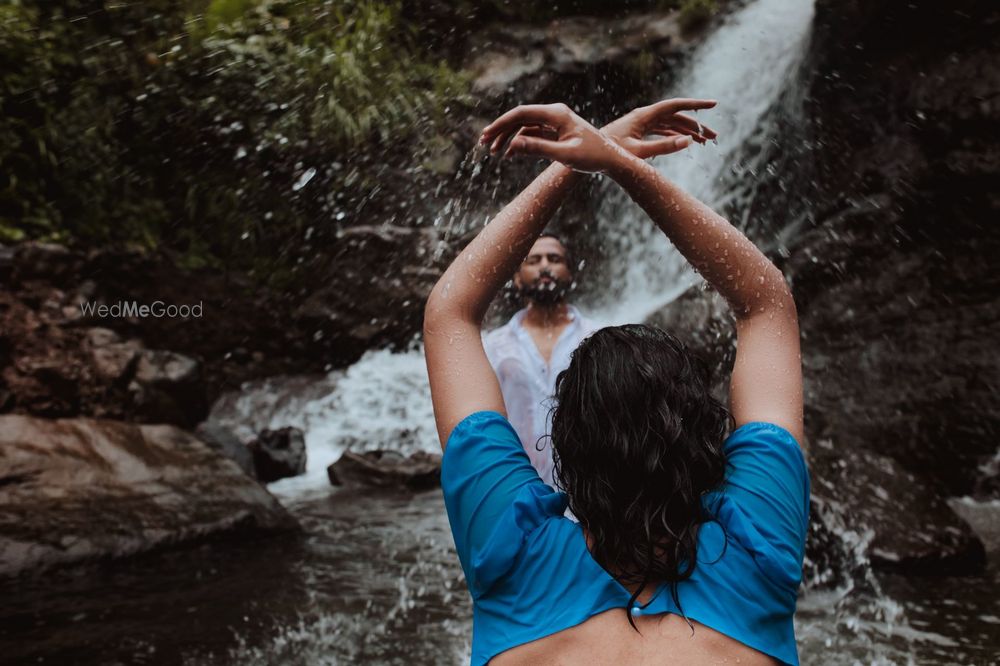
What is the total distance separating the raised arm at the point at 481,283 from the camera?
1.47 m

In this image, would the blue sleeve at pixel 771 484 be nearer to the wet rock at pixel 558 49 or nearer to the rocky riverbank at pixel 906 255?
the rocky riverbank at pixel 906 255

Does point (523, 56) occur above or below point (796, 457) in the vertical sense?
below

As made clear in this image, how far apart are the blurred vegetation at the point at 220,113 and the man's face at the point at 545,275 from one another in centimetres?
771

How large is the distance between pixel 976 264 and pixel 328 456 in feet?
21.9

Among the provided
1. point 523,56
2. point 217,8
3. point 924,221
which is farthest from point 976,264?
point 217,8

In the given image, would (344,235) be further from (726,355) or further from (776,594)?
(776,594)

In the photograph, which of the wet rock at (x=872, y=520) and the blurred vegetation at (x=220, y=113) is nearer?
the wet rock at (x=872, y=520)

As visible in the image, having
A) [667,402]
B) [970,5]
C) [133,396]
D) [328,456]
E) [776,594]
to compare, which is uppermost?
[667,402]

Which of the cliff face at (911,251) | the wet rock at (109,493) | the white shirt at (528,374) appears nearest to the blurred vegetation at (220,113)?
the cliff face at (911,251)

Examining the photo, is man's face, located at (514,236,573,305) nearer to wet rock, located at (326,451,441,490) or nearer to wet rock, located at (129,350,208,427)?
wet rock, located at (326,451,441,490)

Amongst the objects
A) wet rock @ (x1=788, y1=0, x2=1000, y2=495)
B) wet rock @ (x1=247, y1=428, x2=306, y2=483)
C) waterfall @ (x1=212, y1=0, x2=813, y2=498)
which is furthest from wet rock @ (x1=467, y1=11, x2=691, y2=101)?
wet rock @ (x1=247, y1=428, x2=306, y2=483)

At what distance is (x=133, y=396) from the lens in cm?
625

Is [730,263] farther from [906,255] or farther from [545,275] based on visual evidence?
[906,255]

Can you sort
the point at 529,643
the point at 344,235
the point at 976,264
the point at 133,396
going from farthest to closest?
the point at 344,235 < the point at 976,264 < the point at 133,396 < the point at 529,643
